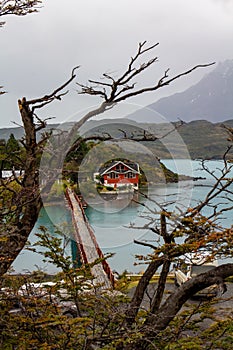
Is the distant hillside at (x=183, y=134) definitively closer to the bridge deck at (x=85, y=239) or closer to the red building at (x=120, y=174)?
the red building at (x=120, y=174)

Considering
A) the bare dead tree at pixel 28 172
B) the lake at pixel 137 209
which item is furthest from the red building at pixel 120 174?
the bare dead tree at pixel 28 172

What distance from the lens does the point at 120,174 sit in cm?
387

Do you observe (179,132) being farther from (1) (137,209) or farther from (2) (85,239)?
(2) (85,239)

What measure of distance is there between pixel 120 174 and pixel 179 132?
0.78 m

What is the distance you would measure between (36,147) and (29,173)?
0.19 m

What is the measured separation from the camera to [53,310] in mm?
2783

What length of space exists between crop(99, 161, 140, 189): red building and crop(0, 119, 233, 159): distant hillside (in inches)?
7.7

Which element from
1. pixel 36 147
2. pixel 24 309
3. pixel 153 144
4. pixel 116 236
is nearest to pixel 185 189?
pixel 153 144

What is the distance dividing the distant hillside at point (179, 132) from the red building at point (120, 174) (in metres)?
0.20

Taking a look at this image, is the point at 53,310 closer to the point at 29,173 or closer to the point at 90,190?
the point at 29,173

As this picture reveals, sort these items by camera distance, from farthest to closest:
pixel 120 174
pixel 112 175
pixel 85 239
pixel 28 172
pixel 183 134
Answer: pixel 85 239 < pixel 112 175 < pixel 120 174 < pixel 183 134 < pixel 28 172

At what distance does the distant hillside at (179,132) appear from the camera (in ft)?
10.0

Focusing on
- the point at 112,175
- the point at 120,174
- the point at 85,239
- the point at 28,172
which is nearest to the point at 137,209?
the point at 120,174

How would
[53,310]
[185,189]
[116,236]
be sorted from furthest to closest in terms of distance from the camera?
[116,236]
[185,189]
[53,310]
